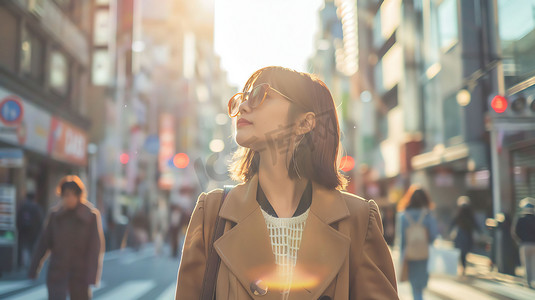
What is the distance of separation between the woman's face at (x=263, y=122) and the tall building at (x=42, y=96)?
9.09m

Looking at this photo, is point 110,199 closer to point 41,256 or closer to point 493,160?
point 493,160

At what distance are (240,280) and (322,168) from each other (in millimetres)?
572

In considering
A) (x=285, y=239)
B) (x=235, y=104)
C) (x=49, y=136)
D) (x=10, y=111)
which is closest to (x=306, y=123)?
(x=235, y=104)

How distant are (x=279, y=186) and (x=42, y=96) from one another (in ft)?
60.0

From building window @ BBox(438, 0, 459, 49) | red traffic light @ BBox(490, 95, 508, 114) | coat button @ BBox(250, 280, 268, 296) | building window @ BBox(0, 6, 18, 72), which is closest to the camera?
coat button @ BBox(250, 280, 268, 296)

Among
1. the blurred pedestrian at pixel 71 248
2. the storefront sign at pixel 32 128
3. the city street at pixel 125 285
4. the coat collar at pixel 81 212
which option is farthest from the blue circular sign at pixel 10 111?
the coat collar at pixel 81 212

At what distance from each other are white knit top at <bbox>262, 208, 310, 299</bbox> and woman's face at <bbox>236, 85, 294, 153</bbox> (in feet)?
1.01

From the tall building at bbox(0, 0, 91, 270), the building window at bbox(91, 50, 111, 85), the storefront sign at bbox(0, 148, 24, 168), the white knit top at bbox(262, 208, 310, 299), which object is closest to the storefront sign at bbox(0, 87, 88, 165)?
the tall building at bbox(0, 0, 91, 270)

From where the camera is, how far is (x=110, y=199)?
31734mm

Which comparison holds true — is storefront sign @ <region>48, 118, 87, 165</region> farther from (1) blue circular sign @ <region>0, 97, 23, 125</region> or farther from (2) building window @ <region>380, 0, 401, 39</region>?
(2) building window @ <region>380, 0, 401, 39</region>

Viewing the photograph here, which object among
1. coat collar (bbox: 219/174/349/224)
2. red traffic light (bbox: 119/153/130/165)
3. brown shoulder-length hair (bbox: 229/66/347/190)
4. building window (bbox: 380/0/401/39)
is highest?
building window (bbox: 380/0/401/39)

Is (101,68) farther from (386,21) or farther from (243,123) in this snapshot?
(243,123)

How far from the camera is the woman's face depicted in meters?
2.13

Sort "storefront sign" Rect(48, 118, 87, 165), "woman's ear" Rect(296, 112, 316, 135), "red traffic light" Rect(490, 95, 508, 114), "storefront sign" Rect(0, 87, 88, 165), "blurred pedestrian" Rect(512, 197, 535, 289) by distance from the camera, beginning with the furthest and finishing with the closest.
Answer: "storefront sign" Rect(48, 118, 87, 165)
"storefront sign" Rect(0, 87, 88, 165)
"red traffic light" Rect(490, 95, 508, 114)
"blurred pedestrian" Rect(512, 197, 535, 289)
"woman's ear" Rect(296, 112, 316, 135)
